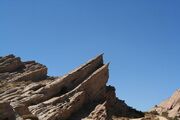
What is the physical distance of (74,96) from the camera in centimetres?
7269

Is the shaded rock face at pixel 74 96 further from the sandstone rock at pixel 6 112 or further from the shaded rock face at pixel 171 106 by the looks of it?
the sandstone rock at pixel 6 112

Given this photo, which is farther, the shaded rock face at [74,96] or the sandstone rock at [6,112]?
the shaded rock face at [74,96]

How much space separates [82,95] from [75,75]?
5.47 meters

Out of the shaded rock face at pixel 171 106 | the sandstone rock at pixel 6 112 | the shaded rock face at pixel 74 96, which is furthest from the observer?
the shaded rock face at pixel 171 106

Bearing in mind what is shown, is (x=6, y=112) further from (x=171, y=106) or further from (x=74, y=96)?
(x=171, y=106)

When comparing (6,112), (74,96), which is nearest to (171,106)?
(74,96)

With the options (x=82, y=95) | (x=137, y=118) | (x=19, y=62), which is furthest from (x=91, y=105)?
(x=19, y=62)

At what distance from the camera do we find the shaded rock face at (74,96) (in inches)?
2717

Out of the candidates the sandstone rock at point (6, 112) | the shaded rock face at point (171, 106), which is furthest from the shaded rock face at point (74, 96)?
the sandstone rock at point (6, 112)

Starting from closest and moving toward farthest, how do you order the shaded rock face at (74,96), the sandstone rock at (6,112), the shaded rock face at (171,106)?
1. the sandstone rock at (6,112)
2. the shaded rock face at (74,96)
3. the shaded rock face at (171,106)

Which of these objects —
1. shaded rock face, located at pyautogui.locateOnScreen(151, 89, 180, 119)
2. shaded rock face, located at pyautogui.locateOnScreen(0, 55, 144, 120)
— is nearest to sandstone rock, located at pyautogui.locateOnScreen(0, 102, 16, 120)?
shaded rock face, located at pyautogui.locateOnScreen(0, 55, 144, 120)

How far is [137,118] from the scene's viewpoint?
3081 inches

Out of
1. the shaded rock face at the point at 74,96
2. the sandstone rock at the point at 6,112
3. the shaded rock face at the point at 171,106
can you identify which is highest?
the shaded rock face at the point at 171,106

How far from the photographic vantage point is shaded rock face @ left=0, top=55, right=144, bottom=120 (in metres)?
69.0
